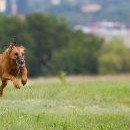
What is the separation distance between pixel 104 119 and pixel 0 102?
91.8 inches

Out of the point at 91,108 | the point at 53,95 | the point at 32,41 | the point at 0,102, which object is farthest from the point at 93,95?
the point at 32,41

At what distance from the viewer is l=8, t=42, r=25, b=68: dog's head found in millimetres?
12578

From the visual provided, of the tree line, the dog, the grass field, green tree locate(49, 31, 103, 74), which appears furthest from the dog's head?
green tree locate(49, 31, 103, 74)

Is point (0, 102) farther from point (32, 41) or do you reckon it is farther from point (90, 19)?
point (90, 19)

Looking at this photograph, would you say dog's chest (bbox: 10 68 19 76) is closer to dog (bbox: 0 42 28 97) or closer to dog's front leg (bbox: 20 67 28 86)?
dog (bbox: 0 42 28 97)

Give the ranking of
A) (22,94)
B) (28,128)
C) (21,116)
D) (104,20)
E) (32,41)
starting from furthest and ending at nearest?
1. (104,20)
2. (32,41)
3. (22,94)
4. (21,116)
5. (28,128)

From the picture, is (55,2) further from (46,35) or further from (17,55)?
(17,55)

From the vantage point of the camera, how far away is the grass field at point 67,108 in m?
10.8

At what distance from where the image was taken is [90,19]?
5197 inches

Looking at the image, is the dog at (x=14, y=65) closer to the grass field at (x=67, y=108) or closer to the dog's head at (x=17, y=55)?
the dog's head at (x=17, y=55)

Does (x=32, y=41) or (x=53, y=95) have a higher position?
(x=53, y=95)

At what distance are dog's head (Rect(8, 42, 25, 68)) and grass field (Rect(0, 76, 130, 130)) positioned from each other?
2.63ft

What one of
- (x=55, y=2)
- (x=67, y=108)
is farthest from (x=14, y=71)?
(x=55, y=2)

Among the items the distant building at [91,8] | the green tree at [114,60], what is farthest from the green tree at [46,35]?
the distant building at [91,8]
